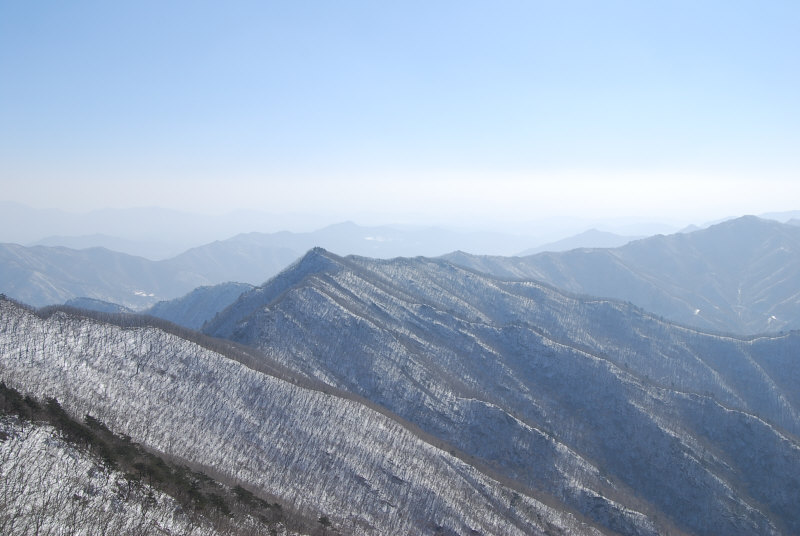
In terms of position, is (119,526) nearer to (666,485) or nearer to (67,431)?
(67,431)

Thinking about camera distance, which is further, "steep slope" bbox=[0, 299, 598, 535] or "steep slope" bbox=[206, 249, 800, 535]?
"steep slope" bbox=[206, 249, 800, 535]

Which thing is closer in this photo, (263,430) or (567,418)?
(263,430)

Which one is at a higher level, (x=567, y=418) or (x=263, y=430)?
(x=263, y=430)

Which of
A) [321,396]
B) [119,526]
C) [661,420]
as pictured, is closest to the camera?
[119,526]

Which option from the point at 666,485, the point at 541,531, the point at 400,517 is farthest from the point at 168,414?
the point at 666,485

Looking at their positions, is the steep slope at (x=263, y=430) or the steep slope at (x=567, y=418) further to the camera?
the steep slope at (x=567, y=418)

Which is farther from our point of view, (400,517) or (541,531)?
(541,531)

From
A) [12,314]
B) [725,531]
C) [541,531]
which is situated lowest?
[725,531]

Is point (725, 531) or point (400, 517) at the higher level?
point (400, 517)
